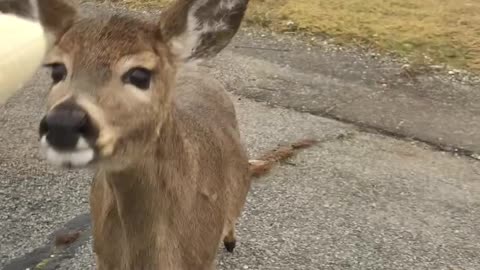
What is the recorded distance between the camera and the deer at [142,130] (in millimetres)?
2541

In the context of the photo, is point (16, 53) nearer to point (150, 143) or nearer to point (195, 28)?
point (195, 28)

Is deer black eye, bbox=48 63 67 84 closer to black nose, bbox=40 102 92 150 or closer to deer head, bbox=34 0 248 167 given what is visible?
deer head, bbox=34 0 248 167

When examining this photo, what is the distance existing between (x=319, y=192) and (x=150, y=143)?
2.51 m

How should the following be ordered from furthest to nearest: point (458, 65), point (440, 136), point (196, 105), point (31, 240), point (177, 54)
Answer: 1. point (458, 65)
2. point (440, 136)
3. point (31, 240)
4. point (196, 105)
5. point (177, 54)

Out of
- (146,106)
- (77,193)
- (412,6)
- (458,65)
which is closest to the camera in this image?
Result: (146,106)

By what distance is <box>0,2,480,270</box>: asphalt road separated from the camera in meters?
4.66

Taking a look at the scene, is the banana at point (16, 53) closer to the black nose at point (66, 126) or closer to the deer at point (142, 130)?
the deer at point (142, 130)

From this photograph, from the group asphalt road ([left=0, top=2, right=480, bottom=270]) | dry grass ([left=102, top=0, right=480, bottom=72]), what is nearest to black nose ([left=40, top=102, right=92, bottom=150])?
asphalt road ([left=0, top=2, right=480, bottom=270])

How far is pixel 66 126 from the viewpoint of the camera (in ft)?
7.75

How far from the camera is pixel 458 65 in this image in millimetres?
7156

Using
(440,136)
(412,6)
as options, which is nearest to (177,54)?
(440,136)

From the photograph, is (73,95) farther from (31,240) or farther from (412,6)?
(412,6)

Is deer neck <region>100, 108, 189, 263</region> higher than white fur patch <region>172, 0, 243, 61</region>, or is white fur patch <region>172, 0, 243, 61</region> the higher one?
white fur patch <region>172, 0, 243, 61</region>

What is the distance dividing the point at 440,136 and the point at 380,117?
1.58 feet
